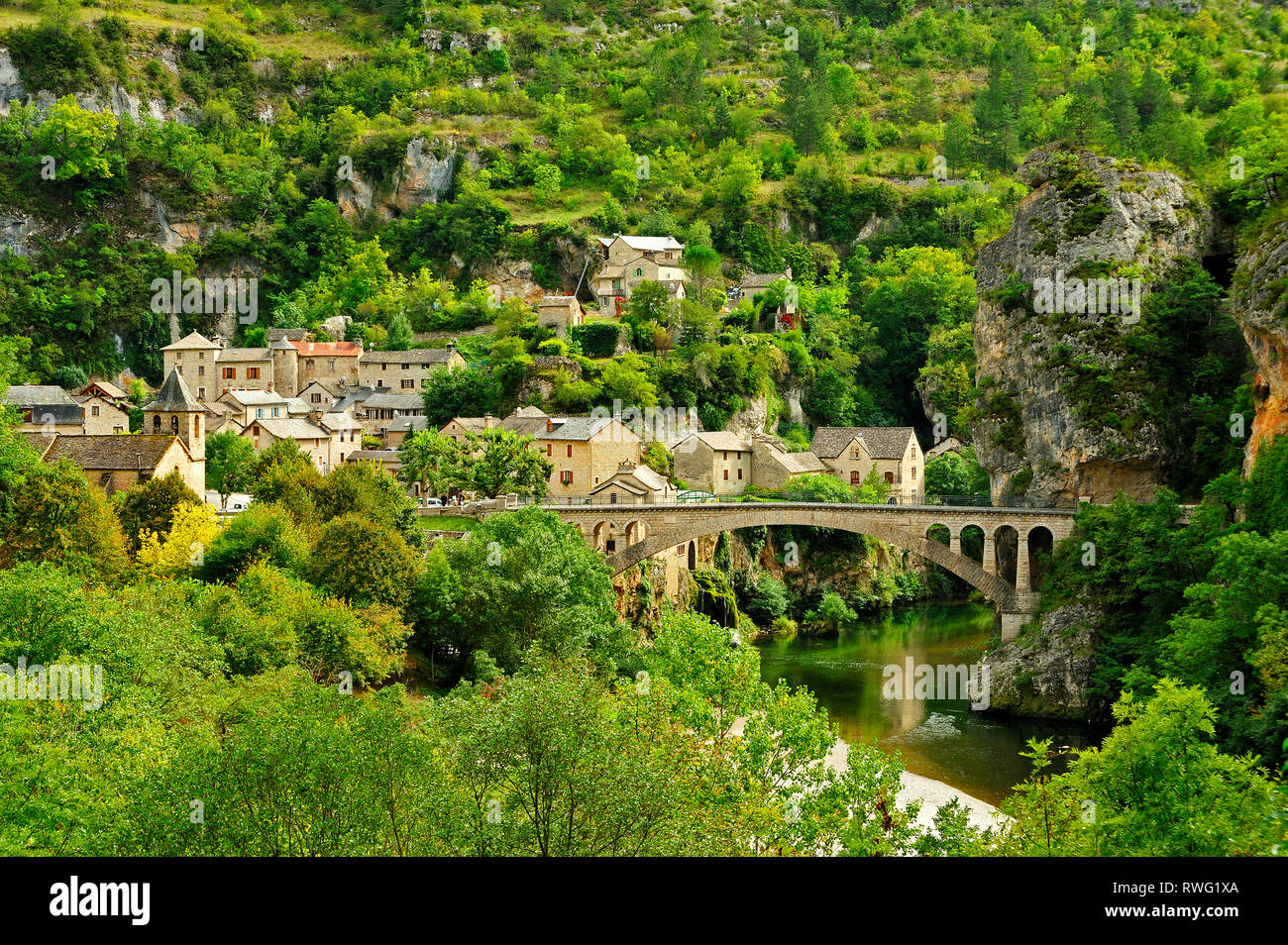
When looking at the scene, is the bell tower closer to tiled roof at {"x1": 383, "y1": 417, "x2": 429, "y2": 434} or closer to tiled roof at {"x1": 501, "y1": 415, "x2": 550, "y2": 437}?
tiled roof at {"x1": 501, "y1": 415, "x2": 550, "y2": 437}

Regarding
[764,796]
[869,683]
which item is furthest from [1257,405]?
[764,796]

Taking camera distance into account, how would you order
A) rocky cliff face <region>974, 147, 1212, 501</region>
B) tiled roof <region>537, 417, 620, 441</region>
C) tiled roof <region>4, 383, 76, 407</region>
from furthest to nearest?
tiled roof <region>4, 383, 76, 407</region> → tiled roof <region>537, 417, 620, 441</region> → rocky cliff face <region>974, 147, 1212, 501</region>

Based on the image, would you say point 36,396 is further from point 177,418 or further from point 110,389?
point 177,418

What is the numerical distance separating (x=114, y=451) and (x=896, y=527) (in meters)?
33.1

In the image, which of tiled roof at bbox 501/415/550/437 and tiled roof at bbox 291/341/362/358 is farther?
tiled roof at bbox 291/341/362/358

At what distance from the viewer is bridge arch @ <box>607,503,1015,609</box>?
53094mm

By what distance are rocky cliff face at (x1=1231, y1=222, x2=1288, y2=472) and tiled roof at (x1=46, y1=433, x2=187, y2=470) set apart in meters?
41.8

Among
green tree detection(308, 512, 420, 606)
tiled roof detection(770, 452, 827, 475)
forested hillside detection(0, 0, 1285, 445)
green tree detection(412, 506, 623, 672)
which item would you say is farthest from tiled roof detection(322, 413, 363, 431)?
green tree detection(308, 512, 420, 606)

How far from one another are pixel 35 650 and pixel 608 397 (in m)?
49.9

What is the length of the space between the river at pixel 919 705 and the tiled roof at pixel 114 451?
2679 centimetres

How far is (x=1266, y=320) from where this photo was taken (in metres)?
43.4

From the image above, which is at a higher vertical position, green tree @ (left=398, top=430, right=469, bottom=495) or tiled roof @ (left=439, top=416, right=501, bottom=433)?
tiled roof @ (left=439, top=416, right=501, bottom=433)

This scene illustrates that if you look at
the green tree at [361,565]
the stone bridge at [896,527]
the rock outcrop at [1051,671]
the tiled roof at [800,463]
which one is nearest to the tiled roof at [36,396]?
the stone bridge at [896,527]
